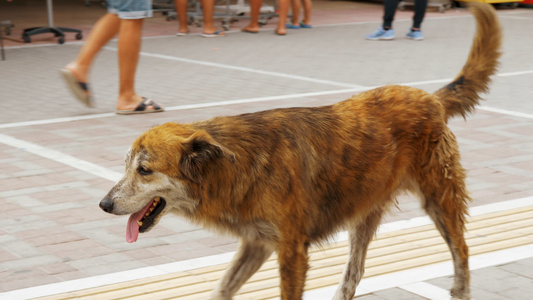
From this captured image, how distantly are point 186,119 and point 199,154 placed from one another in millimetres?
4739

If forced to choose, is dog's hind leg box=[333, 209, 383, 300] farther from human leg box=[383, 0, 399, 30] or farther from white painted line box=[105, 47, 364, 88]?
human leg box=[383, 0, 399, 30]

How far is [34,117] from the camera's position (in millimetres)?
8102

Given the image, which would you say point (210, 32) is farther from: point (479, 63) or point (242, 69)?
point (479, 63)

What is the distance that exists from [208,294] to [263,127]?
3.25 feet

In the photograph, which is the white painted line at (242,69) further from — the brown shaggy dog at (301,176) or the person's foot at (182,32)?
the brown shaggy dog at (301,176)

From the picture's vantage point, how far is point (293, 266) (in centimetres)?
346

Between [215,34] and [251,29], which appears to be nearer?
[215,34]

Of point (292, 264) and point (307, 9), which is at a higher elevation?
point (292, 264)

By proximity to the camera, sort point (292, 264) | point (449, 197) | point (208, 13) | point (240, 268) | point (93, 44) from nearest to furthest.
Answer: point (292, 264), point (240, 268), point (449, 197), point (93, 44), point (208, 13)

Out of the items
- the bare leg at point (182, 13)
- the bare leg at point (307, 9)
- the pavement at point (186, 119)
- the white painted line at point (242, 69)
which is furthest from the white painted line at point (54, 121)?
the bare leg at point (307, 9)

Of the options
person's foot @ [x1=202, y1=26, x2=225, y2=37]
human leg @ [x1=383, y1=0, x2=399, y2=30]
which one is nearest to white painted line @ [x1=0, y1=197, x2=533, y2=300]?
human leg @ [x1=383, y1=0, x2=399, y2=30]

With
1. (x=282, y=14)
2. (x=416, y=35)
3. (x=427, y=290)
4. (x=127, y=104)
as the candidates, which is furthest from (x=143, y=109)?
(x=416, y=35)

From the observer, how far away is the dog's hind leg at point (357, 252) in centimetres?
406

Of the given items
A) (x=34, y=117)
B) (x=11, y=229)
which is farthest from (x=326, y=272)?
(x=34, y=117)
